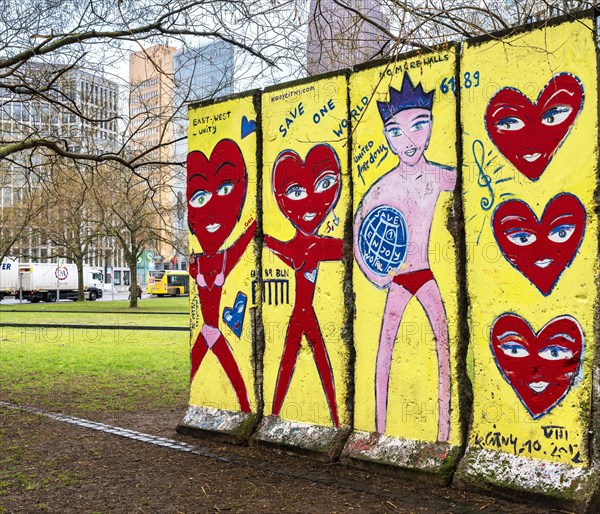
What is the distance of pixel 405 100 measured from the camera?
247 inches

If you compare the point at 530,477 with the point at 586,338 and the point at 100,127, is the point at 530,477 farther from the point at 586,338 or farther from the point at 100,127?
the point at 100,127

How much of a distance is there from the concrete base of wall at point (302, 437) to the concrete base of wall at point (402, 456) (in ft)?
0.42

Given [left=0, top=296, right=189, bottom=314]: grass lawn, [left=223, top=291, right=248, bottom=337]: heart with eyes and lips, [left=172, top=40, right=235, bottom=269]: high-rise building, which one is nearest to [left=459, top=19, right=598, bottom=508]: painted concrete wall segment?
[left=223, top=291, right=248, bottom=337]: heart with eyes and lips

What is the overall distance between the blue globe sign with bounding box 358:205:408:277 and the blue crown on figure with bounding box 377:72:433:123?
0.79 metres

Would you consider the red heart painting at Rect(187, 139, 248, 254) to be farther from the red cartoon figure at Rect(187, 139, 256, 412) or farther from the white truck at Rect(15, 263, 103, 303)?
the white truck at Rect(15, 263, 103, 303)

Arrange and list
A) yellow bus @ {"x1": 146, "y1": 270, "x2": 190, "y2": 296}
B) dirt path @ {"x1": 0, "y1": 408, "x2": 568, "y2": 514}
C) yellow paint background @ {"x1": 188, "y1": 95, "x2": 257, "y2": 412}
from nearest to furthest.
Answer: dirt path @ {"x1": 0, "y1": 408, "x2": 568, "y2": 514}, yellow paint background @ {"x1": 188, "y1": 95, "x2": 257, "y2": 412}, yellow bus @ {"x1": 146, "y1": 270, "x2": 190, "y2": 296}

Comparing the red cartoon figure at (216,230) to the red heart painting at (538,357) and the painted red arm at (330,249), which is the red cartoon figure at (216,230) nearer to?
the painted red arm at (330,249)

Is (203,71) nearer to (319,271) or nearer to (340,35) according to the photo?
(340,35)

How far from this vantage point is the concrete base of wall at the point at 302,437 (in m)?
6.60

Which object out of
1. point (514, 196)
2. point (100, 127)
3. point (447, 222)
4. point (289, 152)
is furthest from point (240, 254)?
point (100, 127)

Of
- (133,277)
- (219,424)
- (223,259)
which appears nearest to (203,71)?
(223,259)

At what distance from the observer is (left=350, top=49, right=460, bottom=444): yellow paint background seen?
594 centimetres

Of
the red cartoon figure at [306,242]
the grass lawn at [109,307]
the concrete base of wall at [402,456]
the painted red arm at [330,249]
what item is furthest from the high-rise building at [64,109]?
the grass lawn at [109,307]

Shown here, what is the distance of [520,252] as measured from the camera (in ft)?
18.2
